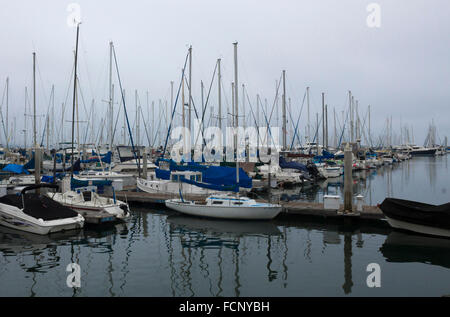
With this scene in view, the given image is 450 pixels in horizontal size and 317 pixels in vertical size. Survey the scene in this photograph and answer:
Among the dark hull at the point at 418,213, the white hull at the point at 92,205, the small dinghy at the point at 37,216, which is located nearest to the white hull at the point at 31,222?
the small dinghy at the point at 37,216

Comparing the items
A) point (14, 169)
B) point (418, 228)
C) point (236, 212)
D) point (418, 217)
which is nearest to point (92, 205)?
point (236, 212)

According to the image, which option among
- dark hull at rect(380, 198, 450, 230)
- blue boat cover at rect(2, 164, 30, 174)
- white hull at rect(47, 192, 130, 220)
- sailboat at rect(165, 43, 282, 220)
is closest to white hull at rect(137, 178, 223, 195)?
sailboat at rect(165, 43, 282, 220)

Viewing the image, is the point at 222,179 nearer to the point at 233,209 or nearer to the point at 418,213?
the point at 233,209

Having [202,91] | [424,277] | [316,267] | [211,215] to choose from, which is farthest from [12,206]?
[202,91]

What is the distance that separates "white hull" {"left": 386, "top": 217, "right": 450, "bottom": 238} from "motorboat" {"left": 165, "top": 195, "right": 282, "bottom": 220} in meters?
6.55

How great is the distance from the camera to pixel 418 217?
18141 millimetres

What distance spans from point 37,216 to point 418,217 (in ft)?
66.1

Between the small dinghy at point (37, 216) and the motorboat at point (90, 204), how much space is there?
5.28ft

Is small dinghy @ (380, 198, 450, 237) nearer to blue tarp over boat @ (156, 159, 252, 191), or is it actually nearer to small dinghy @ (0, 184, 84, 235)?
blue tarp over boat @ (156, 159, 252, 191)

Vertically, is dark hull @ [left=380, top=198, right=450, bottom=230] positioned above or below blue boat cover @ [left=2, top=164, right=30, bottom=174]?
below

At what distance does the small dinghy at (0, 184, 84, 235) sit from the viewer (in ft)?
62.1

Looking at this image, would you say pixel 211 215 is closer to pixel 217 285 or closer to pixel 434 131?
pixel 217 285

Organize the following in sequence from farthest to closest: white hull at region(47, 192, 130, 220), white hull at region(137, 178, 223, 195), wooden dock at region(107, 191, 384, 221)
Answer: white hull at region(137, 178, 223, 195) < white hull at region(47, 192, 130, 220) < wooden dock at region(107, 191, 384, 221)

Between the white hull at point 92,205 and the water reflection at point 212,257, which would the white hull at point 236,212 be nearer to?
the water reflection at point 212,257
